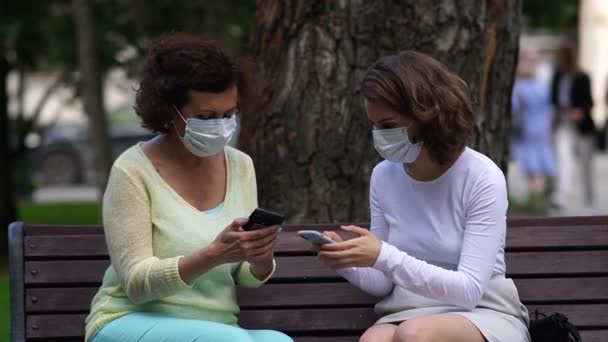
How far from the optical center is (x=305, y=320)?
171 inches

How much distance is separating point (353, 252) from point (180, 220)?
57 cm

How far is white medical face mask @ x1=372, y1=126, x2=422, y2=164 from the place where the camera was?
382cm

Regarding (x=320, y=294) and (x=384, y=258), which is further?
(x=320, y=294)

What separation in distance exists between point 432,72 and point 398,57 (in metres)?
0.11

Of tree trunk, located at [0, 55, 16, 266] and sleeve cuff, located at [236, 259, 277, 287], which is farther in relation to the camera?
tree trunk, located at [0, 55, 16, 266]

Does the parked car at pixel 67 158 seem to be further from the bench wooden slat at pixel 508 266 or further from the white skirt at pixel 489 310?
the white skirt at pixel 489 310

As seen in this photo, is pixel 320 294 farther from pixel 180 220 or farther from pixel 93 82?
pixel 93 82

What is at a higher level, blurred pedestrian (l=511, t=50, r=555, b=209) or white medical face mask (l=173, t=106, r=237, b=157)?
white medical face mask (l=173, t=106, r=237, b=157)

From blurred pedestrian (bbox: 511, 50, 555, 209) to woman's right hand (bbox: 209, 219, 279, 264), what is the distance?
9653mm

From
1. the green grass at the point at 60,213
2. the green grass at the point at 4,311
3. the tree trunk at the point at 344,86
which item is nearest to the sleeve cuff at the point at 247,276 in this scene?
the tree trunk at the point at 344,86

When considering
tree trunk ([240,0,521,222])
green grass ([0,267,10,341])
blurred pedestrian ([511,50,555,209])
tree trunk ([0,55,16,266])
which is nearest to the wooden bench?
tree trunk ([240,0,521,222])

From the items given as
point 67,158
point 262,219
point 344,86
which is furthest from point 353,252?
point 67,158

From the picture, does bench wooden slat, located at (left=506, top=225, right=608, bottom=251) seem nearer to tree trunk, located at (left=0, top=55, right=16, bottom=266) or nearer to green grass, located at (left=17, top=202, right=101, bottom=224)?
tree trunk, located at (left=0, top=55, right=16, bottom=266)

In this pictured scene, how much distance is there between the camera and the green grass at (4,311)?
22.0 ft
